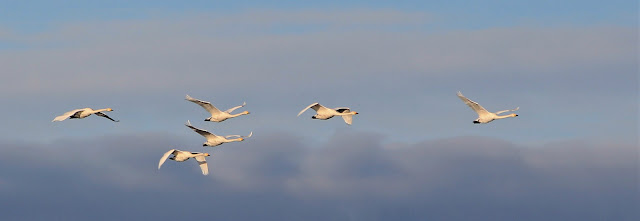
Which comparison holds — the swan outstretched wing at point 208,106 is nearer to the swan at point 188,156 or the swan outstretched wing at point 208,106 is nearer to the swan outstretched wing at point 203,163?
the swan at point 188,156

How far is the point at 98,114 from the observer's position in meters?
155

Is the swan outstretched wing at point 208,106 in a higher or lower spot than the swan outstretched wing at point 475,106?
lower

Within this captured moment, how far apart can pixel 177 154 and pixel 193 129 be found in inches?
264

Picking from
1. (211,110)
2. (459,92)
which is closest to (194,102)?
(211,110)

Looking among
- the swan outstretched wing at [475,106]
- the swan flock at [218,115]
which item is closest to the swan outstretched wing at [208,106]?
the swan flock at [218,115]

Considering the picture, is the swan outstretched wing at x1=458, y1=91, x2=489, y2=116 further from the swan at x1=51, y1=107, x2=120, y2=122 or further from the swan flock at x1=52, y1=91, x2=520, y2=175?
the swan at x1=51, y1=107, x2=120, y2=122

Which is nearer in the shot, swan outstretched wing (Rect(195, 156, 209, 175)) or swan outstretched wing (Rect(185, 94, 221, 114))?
swan outstretched wing (Rect(185, 94, 221, 114))

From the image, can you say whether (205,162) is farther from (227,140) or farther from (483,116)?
(483,116)

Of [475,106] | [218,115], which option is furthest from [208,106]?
[475,106]

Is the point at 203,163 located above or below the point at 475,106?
below

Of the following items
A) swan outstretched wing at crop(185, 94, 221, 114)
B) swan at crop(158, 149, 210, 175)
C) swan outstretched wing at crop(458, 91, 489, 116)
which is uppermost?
swan outstretched wing at crop(458, 91, 489, 116)

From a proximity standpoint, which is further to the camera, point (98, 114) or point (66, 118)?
point (98, 114)

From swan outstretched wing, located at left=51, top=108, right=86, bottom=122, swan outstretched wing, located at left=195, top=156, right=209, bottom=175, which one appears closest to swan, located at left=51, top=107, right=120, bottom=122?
swan outstretched wing, located at left=51, top=108, right=86, bottom=122

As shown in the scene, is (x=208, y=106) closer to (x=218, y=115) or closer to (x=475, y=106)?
(x=218, y=115)
